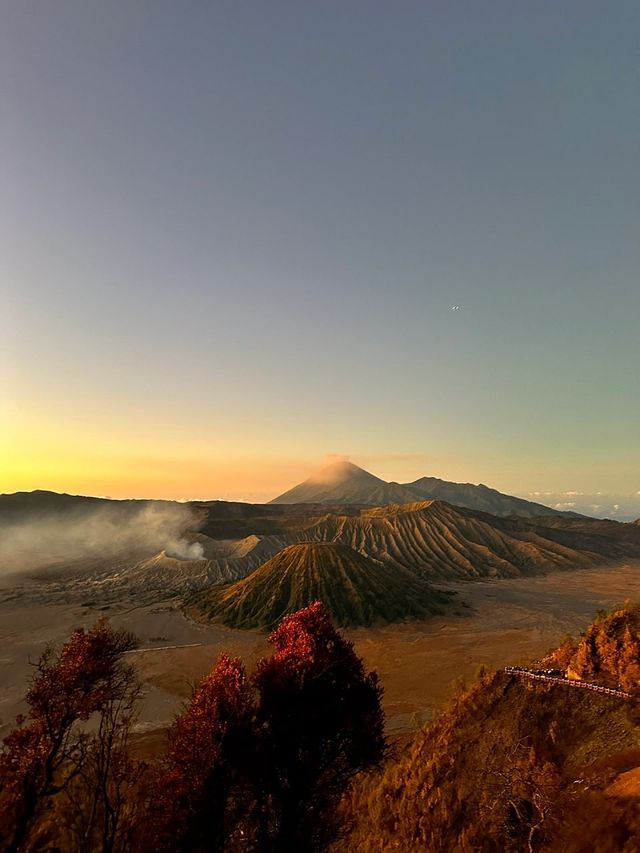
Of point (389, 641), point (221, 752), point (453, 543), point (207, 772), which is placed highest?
point (221, 752)

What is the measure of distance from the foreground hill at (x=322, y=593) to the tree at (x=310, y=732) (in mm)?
48037

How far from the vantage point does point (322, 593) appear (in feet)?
216

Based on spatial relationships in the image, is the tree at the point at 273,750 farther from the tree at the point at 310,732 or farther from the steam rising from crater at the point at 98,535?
the steam rising from crater at the point at 98,535

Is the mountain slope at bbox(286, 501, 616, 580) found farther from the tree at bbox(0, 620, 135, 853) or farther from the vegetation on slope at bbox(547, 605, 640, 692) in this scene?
the tree at bbox(0, 620, 135, 853)

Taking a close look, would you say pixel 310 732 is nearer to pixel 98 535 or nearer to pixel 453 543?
pixel 453 543

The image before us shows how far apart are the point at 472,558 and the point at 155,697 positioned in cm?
8859

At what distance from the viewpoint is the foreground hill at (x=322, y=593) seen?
6262 centimetres

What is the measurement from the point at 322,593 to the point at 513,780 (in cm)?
5253

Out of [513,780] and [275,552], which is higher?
[513,780]

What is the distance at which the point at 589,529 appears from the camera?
537 feet

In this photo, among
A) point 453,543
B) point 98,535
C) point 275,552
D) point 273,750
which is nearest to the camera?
point 273,750

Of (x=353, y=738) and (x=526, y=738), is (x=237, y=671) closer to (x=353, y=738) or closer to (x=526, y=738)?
(x=353, y=738)

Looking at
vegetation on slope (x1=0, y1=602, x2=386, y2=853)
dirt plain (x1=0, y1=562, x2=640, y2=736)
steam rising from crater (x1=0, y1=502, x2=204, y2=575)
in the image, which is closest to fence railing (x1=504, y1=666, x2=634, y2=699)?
dirt plain (x1=0, y1=562, x2=640, y2=736)

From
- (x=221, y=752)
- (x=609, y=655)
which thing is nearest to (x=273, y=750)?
(x=221, y=752)
